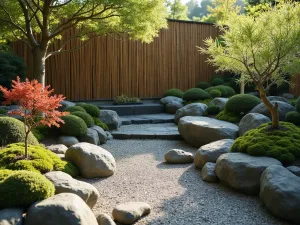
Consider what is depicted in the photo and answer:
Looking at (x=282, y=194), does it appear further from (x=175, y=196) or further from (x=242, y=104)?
(x=242, y=104)

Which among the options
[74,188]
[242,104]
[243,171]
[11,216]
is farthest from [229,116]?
[11,216]

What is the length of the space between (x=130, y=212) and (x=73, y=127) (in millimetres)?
3902

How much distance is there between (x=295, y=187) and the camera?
3.82m

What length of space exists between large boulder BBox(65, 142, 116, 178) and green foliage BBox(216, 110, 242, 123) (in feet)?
14.6

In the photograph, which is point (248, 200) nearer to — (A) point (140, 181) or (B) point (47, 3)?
(A) point (140, 181)

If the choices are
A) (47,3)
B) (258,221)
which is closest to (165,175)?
(258,221)

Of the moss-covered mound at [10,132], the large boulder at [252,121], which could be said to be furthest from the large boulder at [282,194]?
the moss-covered mound at [10,132]

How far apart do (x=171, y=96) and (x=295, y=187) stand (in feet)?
29.3

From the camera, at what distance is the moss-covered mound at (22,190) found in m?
3.30

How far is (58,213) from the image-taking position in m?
3.07

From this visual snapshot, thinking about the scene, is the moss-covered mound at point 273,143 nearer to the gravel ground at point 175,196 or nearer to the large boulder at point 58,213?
the gravel ground at point 175,196

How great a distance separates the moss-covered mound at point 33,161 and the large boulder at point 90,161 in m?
0.14

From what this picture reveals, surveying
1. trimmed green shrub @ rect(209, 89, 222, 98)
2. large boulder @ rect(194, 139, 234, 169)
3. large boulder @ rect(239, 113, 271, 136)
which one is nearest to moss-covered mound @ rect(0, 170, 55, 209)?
large boulder @ rect(194, 139, 234, 169)

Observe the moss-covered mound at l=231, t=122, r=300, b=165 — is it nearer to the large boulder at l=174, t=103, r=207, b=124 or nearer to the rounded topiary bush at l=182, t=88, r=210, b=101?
the large boulder at l=174, t=103, r=207, b=124
